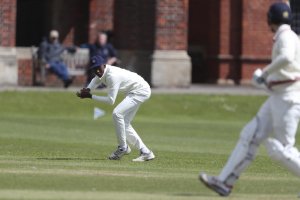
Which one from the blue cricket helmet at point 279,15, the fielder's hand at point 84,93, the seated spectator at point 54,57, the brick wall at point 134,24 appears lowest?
the seated spectator at point 54,57

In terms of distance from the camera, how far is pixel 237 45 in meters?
39.7

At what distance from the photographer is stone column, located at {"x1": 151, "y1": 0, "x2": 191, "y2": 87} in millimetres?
34688

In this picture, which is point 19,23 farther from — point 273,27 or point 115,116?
point 273,27

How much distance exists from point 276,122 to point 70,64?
23.0 metres

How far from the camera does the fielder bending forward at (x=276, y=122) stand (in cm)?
1218

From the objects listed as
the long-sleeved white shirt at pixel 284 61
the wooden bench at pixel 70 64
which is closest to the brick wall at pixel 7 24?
the wooden bench at pixel 70 64

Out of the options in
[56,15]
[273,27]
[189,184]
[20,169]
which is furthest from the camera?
[56,15]

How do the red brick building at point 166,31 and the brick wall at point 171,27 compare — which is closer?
the red brick building at point 166,31

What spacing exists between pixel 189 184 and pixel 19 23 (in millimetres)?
28434

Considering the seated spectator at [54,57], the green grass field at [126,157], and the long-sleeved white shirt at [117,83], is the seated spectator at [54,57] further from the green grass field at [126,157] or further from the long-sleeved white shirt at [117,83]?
the long-sleeved white shirt at [117,83]

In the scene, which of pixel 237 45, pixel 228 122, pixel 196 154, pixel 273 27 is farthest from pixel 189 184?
pixel 237 45

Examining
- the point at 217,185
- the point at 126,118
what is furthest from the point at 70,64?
the point at 217,185

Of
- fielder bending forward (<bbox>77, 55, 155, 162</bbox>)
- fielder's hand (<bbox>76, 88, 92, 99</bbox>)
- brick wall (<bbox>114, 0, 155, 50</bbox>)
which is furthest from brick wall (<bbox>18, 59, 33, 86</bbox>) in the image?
fielder's hand (<bbox>76, 88, 92, 99</bbox>)

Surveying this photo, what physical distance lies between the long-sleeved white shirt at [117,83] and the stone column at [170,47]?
16.8 m
